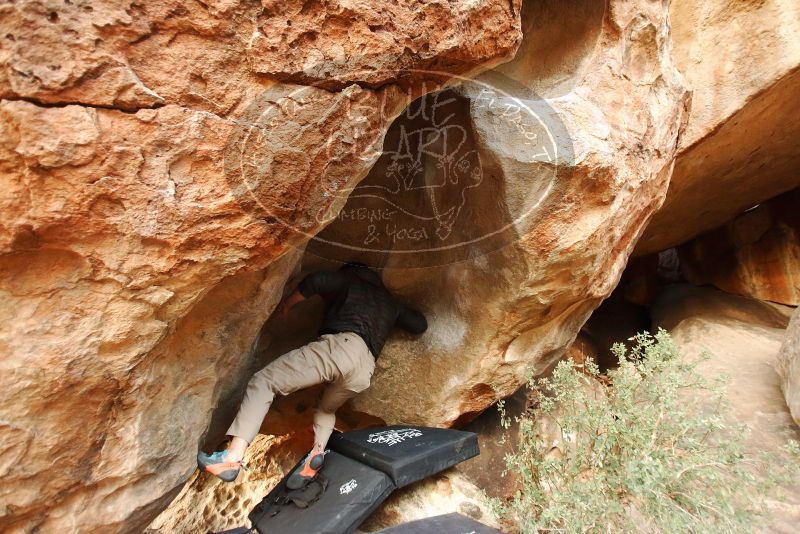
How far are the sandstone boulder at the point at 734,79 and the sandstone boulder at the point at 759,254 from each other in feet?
5.02

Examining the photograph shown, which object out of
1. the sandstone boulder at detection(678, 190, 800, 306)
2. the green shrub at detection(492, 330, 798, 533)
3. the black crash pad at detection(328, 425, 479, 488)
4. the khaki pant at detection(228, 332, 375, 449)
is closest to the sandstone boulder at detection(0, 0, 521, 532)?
the khaki pant at detection(228, 332, 375, 449)

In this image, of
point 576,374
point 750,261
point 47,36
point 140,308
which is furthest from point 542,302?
point 750,261

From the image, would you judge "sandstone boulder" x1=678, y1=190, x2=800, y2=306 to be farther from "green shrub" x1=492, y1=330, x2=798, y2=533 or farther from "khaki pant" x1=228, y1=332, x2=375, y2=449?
"khaki pant" x1=228, y1=332, x2=375, y2=449

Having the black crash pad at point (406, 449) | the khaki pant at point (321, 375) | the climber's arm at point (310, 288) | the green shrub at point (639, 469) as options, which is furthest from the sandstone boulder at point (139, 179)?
the green shrub at point (639, 469)

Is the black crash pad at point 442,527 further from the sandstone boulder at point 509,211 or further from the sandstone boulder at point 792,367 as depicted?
the sandstone boulder at point 792,367

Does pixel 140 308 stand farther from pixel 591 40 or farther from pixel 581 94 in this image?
pixel 591 40

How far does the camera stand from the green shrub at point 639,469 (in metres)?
1.66

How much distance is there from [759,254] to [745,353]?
1881 millimetres

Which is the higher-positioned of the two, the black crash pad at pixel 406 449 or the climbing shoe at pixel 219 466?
the climbing shoe at pixel 219 466

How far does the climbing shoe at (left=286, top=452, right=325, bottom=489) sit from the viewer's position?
2.08 meters

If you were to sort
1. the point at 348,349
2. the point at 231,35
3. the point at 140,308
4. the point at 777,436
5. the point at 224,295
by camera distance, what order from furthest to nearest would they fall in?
the point at 777,436
the point at 348,349
the point at 224,295
the point at 140,308
the point at 231,35

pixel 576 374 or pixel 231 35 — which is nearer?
pixel 231 35

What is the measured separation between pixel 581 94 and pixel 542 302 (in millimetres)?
1022

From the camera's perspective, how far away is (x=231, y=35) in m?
1.29
